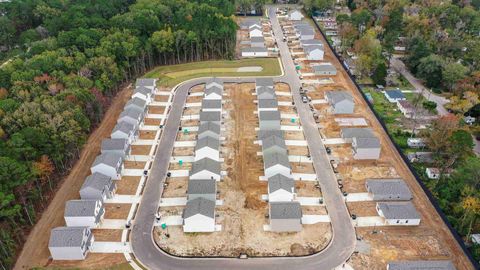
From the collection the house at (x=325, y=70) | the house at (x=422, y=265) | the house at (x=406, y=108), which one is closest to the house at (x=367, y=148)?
the house at (x=406, y=108)

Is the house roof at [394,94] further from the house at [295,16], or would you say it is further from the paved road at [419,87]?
the house at [295,16]

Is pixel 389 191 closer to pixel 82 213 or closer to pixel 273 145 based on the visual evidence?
pixel 273 145

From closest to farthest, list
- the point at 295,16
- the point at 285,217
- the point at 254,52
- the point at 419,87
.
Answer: the point at 285,217 < the point at 419,87 < the point at 254,52 < the point at 295,16

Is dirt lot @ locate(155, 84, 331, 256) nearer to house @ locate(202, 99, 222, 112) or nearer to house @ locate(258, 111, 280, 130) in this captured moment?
house @ locate(258, 111, 280, 130)

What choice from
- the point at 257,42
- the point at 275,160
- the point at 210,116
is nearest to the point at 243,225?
the point at 275,160

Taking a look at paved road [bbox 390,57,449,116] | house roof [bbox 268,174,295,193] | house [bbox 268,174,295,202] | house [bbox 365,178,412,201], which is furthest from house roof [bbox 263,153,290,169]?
paved road [bbox 390,57,449,116]

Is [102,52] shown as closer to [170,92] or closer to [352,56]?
[170,92]
